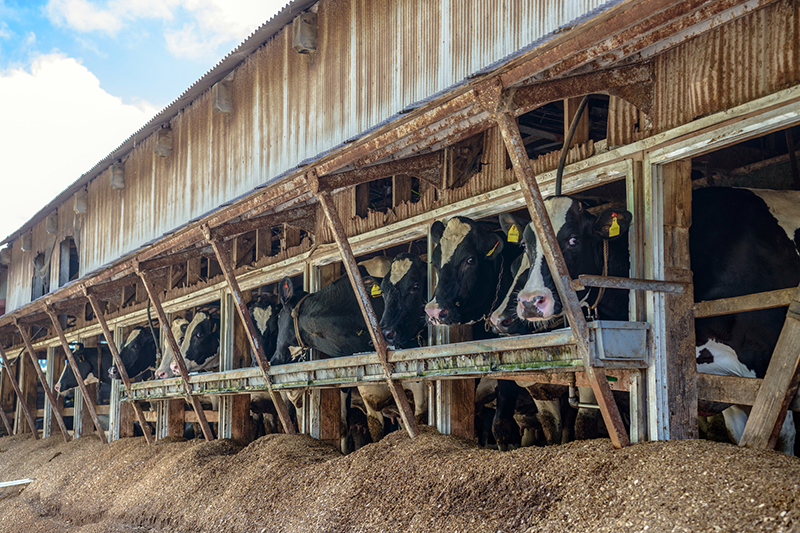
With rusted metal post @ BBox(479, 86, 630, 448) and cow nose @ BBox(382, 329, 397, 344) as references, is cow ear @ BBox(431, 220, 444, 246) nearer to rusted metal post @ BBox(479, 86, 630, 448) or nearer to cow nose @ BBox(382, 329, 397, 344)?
cow nose @ BBox(382, 329, 397, 344)

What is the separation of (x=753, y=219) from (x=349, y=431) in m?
6.37

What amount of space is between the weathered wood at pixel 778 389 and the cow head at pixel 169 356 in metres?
8.54

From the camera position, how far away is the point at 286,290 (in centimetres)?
864

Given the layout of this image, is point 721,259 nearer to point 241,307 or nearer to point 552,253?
point 552,253

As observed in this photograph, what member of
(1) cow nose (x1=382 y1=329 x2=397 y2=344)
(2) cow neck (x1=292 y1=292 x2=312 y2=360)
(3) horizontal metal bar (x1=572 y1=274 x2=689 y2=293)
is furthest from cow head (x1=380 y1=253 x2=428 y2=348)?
(3) horizontal metal bar (x1=572 y1=274 x2=689 y2=293)

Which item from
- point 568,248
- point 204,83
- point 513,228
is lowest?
point 568,248

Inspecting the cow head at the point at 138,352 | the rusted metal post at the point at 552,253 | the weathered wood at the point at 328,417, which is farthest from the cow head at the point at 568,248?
the cow head at the point at 138,352

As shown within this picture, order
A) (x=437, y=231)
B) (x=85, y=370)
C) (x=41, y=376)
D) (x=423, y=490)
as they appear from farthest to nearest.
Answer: (x=85, y=370) → (x=41, y=376) → (x=437, y=231) → (x=423, y=490)

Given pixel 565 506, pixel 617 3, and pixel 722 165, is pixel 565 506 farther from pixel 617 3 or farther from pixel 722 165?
pixel 722 165

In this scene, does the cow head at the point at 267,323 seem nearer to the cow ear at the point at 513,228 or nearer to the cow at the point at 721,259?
the cow ear at the point at 513,228

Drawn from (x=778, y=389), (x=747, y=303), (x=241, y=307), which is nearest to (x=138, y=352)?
(x=241, y=307)

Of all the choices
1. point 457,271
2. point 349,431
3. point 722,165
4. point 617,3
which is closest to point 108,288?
point 349,431

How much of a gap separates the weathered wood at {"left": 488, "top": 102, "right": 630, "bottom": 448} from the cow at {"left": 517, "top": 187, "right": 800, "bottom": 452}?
50 cm

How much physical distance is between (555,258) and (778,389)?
1.38m
